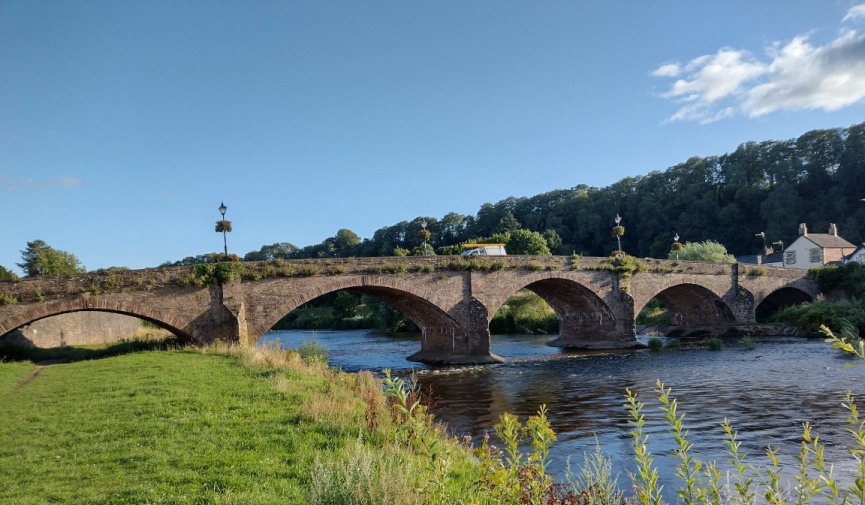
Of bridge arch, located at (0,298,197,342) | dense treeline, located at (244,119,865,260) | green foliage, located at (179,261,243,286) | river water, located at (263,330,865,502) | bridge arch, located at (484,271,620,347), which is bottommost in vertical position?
river water, located at (263,330,865,502)

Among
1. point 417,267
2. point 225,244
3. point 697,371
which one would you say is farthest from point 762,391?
point 225,244

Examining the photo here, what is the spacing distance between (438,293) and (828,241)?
55763mm

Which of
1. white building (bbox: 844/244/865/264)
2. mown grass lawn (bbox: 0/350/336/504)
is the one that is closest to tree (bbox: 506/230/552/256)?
white building (bbox: 844/244/865/264)

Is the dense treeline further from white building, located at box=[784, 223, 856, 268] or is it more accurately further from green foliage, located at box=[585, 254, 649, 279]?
green foliage, located at box=[585, 254, 649, 279]

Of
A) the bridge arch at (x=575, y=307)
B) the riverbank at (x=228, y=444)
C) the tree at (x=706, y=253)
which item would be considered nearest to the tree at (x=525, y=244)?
the tree at (x=706, y=253)

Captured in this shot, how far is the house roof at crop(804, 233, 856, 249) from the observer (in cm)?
6400

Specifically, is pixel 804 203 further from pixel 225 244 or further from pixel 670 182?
pixel 225 244

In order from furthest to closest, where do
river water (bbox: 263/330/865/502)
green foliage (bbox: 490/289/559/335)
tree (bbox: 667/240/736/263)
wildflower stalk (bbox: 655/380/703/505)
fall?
tree (bbox: 667/240/736/263) < green foliage (bbox: 490/289/559/335) < river water (bbox: 263/330/865/502) < wildflower stalk (bbox: 655/380/703/505)

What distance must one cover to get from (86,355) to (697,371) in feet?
90.3

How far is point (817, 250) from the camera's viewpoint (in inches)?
2511

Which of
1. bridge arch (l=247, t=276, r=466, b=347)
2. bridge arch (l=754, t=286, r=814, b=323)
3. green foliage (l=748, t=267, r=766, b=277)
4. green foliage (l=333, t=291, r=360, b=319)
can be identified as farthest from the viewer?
green foliage (l=333, t=291, r=360, b=319)

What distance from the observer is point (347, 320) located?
72.1m

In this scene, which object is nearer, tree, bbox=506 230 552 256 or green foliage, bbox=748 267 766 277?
green foliage, bbox=748 267 766 277

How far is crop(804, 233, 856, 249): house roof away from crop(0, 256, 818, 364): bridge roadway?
1622 centimetres
